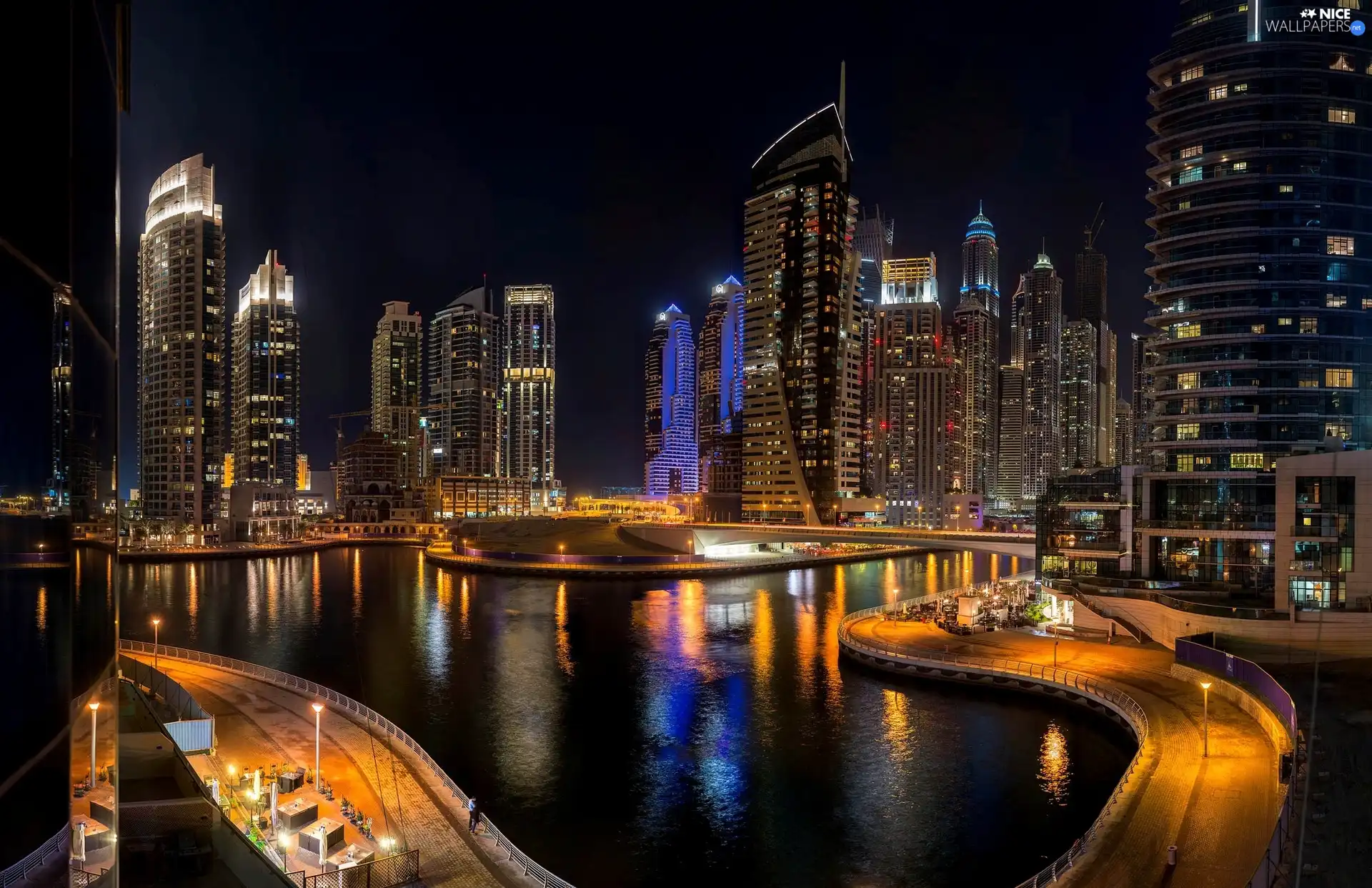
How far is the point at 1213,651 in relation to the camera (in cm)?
3872

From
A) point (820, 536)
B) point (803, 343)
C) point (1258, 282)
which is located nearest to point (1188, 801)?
point (1258, 282)

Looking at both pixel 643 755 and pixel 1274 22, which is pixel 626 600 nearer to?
pixel 643 755

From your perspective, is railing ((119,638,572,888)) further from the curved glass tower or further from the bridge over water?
the bridge over water

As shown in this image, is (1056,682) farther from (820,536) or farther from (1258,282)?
(820,536)

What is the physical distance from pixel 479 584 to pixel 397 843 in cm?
6761

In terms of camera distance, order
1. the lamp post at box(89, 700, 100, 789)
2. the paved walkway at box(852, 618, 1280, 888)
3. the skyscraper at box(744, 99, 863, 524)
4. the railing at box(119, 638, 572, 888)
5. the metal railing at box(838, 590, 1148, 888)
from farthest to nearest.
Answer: the skyscraper at box(744, 99, 863, 524), the metal railing at box(838, 590, 1148, 888), the railing at box(119, 638, 572, 888), the paved walkway at box(852, 618, 1280, 888), the lamp post at box(89, 700, 100, 789)

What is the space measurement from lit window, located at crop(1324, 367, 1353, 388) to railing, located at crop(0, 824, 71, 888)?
230 feet

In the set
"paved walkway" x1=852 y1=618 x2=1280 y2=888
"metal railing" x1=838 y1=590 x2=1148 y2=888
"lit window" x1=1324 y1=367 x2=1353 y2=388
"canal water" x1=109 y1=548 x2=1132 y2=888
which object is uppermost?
"lit window" x1=1324 y1=367 x2=1353 y2=388

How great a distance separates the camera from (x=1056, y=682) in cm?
3978

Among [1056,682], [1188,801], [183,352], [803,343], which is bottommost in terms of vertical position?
[1056,682]

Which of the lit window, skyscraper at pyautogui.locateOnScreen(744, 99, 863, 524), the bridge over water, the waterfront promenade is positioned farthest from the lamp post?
skyscraper at pyautogui.locateOnScreen(744, 99, 863, 524)

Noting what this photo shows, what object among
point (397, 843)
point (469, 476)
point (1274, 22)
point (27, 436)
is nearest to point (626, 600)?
point (397, 843)

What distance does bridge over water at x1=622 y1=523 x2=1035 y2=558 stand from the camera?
266 feet

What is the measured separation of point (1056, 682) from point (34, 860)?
142 ft
